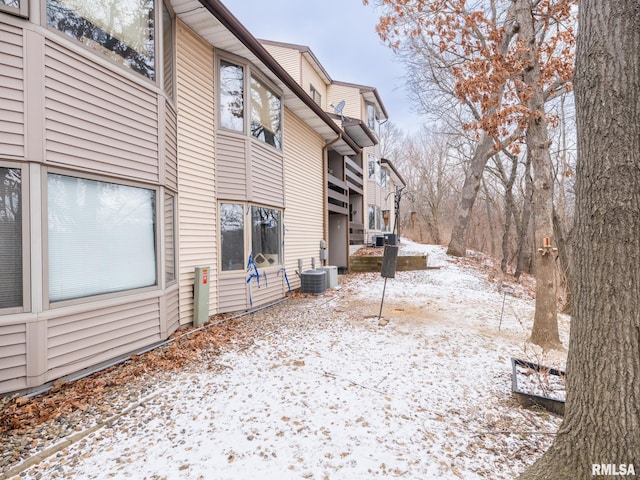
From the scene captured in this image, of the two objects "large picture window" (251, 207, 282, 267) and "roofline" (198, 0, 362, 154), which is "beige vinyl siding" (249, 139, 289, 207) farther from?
"roofline" (198, 0, 362, 154)

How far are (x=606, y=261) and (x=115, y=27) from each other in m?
5.90

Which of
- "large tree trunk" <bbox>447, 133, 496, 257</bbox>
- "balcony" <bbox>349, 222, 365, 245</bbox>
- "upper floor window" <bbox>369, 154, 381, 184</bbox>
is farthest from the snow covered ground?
"upper floor window" <bbox>369, 154, 381, 184</bbox>

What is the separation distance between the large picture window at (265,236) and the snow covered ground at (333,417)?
2231 millimetres

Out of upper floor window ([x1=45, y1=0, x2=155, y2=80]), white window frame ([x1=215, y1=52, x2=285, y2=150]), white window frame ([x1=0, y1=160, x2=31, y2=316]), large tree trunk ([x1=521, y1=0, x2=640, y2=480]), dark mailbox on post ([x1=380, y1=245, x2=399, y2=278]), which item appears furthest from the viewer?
dark mailbox on post ([x1=380, y1=245, x2=399, y2=278])

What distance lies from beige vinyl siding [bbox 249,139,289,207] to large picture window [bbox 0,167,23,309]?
411cm

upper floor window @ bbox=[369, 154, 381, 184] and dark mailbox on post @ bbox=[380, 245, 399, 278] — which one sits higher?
upper floor window @ bbox=[369, 154, 381, 184]

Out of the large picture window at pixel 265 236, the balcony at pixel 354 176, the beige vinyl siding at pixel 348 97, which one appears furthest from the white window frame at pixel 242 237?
the beige vinyl siding at pixel 348 97

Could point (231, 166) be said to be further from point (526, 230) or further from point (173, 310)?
point (526, 230)

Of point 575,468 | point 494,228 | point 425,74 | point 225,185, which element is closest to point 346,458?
point 575,468

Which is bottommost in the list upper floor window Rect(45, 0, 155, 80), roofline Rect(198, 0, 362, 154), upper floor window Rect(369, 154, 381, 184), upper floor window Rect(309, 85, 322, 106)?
upper floor window Rect(45, 0, 155, 80)

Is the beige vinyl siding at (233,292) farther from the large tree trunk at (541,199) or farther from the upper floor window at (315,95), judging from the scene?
the upper floor window at (315,95)

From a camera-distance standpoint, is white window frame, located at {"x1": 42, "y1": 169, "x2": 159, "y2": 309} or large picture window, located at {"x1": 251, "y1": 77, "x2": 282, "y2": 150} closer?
white window frame, located at {"x1": 42, "y1": 169, "x2": 159, "y2": 309}

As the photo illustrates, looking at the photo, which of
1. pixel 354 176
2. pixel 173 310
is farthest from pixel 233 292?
pixel 354 176

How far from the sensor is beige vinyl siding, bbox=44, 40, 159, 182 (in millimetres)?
3586
